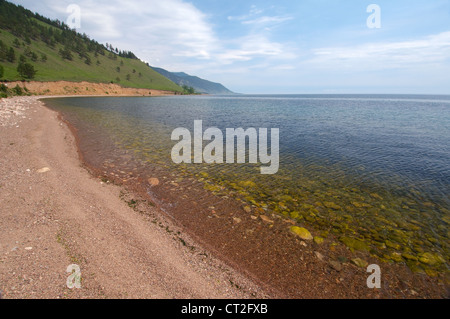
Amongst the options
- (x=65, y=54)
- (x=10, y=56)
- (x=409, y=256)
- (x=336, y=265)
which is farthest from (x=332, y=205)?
(x=65, y=54)

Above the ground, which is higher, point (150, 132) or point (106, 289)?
point (150, 132)

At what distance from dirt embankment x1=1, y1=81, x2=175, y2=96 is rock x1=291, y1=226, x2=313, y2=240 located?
110m

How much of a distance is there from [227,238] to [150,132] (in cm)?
2422

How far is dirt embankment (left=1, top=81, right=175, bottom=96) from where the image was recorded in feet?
289

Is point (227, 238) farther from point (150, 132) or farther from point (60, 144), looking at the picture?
point (150, 132)

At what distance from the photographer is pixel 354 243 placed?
8.94 m

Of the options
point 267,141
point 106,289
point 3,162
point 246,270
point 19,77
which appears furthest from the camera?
point 19,77

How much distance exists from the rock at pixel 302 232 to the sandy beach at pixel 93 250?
11.9 feet

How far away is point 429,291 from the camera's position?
684 centimetres

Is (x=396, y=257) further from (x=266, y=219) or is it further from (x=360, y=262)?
(x=266, y=219)

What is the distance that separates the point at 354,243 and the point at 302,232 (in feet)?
7.03

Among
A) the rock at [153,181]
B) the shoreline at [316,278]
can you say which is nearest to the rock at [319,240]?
the shoreline at [316,278]
